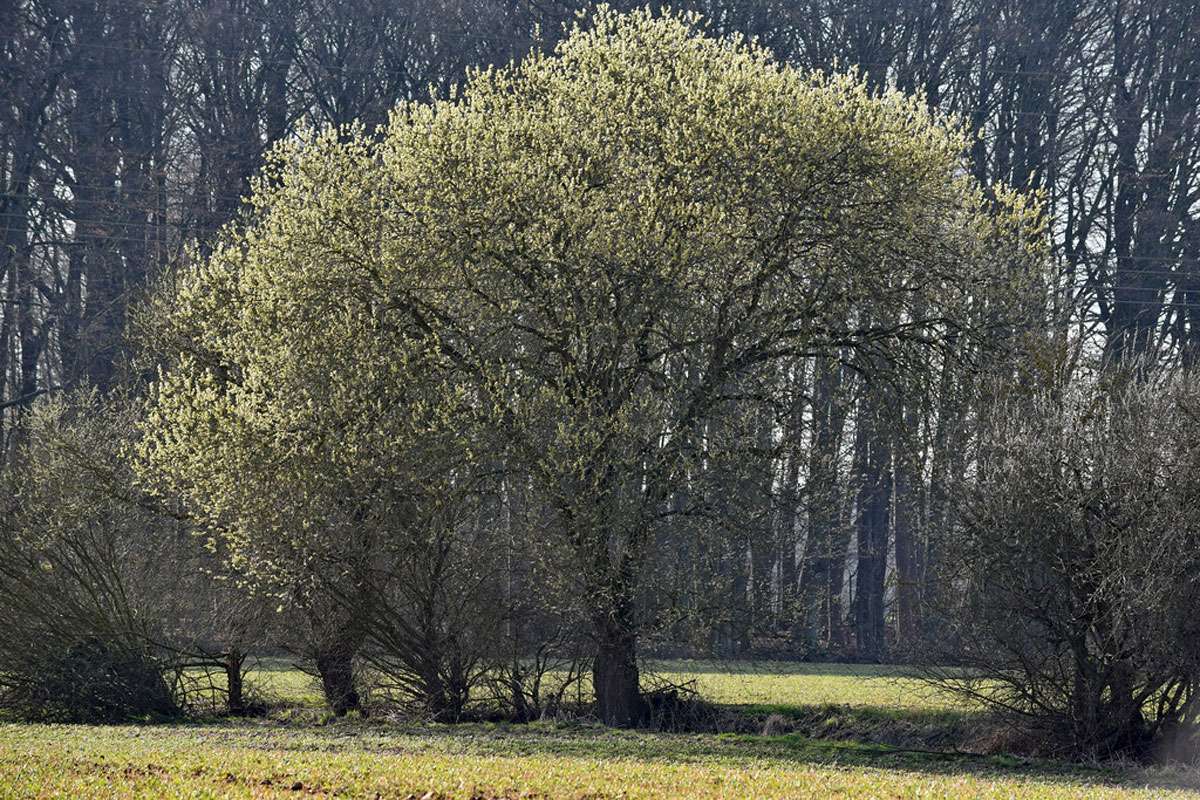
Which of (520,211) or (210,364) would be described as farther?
(210,364)

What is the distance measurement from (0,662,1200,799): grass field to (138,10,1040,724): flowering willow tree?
2.46 metres

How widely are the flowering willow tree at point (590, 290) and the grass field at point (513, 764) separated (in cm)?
246

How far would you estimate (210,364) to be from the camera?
24.2m

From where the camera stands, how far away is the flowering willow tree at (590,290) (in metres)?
18.9

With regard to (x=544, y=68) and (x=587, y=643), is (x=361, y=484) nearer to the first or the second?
(x=587, y=643)

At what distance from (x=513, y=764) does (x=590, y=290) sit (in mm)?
7118

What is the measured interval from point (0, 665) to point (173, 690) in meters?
2.47

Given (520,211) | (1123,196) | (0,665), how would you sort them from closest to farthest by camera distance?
(520,211), (0,665), (1123,196)

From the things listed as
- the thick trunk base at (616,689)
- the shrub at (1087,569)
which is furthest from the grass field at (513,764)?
the shrub at (1087,569)

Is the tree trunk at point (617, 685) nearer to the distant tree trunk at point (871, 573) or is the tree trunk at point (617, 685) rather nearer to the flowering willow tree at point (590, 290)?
the flowering willow tree at point (590, 290)

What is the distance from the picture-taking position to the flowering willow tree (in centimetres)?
1886

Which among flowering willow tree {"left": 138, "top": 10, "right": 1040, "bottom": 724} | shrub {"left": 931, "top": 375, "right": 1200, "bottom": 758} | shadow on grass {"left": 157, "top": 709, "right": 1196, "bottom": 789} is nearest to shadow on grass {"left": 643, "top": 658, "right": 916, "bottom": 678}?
shadow on grass {"left": 157, "top": 709, "right": 1196, "bottom": 789}

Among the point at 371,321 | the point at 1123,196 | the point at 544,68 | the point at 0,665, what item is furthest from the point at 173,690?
the point at 1123,196

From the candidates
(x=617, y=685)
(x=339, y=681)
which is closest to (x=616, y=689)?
(x=617, y=685)
